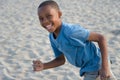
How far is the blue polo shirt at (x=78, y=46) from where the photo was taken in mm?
2383

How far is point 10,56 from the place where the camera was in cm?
552

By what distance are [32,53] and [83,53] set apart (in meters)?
3.22

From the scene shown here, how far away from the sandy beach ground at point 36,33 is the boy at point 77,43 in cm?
198

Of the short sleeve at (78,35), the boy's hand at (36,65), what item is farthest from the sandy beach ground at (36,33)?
the short sleeve at (78,35)

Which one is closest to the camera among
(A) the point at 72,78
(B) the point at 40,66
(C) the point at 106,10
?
(B) the point at 40,66

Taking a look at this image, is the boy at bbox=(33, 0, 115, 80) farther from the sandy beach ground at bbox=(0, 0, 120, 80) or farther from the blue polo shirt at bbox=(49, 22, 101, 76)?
the sandy beach ground at bbox=(0, 0, 120, 80)

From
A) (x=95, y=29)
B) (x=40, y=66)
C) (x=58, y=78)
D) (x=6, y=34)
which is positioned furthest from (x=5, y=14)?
(x=40, y=66)

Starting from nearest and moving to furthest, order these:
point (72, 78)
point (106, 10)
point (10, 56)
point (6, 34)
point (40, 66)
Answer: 1. point (40, 66)
2. point (72, 78)
3. point (10, 56)
4. point (6, 34)
5. point (106, 10)

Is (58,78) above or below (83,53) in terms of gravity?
below

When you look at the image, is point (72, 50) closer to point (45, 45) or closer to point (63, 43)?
point (63, 43)

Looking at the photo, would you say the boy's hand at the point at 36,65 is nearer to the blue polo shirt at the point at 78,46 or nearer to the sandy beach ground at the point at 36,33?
the blue polo shirt at the point at 78,46

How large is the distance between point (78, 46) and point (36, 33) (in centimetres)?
458

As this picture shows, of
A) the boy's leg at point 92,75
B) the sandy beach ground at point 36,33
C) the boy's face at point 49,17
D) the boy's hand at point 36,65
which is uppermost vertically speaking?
the boy's face at point 49,17

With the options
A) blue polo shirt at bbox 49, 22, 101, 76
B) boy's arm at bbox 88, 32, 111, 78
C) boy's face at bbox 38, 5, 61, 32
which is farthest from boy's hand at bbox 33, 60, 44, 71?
boy's arm at bbox 88, 32, 111, 78
